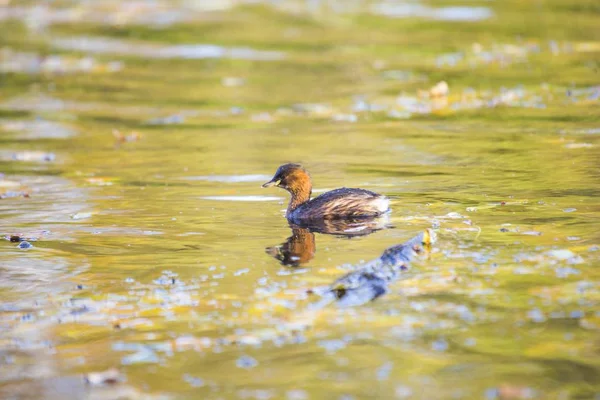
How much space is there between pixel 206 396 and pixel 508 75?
1280 cm

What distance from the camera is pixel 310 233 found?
897 centimetres

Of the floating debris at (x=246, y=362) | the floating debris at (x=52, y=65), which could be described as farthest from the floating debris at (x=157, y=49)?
the floating debris at (x=246, y=362)

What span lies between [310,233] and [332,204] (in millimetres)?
583

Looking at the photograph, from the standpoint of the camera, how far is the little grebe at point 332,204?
930 centimetres

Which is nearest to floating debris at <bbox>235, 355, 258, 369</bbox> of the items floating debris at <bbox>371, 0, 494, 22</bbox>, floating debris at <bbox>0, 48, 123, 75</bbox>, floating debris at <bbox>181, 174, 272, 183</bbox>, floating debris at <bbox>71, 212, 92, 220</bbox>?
floating debris at <bbox>71, 212, 92, 220</bbox>

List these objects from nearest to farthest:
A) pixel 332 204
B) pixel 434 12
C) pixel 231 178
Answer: pixel 332 204 → pixel 231 178 → pixel 434 12

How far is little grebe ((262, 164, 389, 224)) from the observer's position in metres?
9.30

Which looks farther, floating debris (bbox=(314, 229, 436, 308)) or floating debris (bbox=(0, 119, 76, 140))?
floating debris (bbox=(0, 119, 76, 140))

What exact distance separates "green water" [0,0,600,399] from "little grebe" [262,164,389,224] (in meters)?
0.35

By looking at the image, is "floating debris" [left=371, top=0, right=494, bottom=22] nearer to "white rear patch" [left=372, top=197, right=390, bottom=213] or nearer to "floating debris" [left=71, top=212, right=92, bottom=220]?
"white rear patch" [left=372, top=197, right=390, bottom=213]

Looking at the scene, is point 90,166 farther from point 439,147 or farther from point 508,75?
point 508,75

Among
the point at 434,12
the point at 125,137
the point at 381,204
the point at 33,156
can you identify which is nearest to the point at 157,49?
the point at 434,12

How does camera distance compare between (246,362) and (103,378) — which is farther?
(246,362)

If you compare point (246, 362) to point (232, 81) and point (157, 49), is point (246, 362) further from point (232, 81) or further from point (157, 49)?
point (157, 49)
